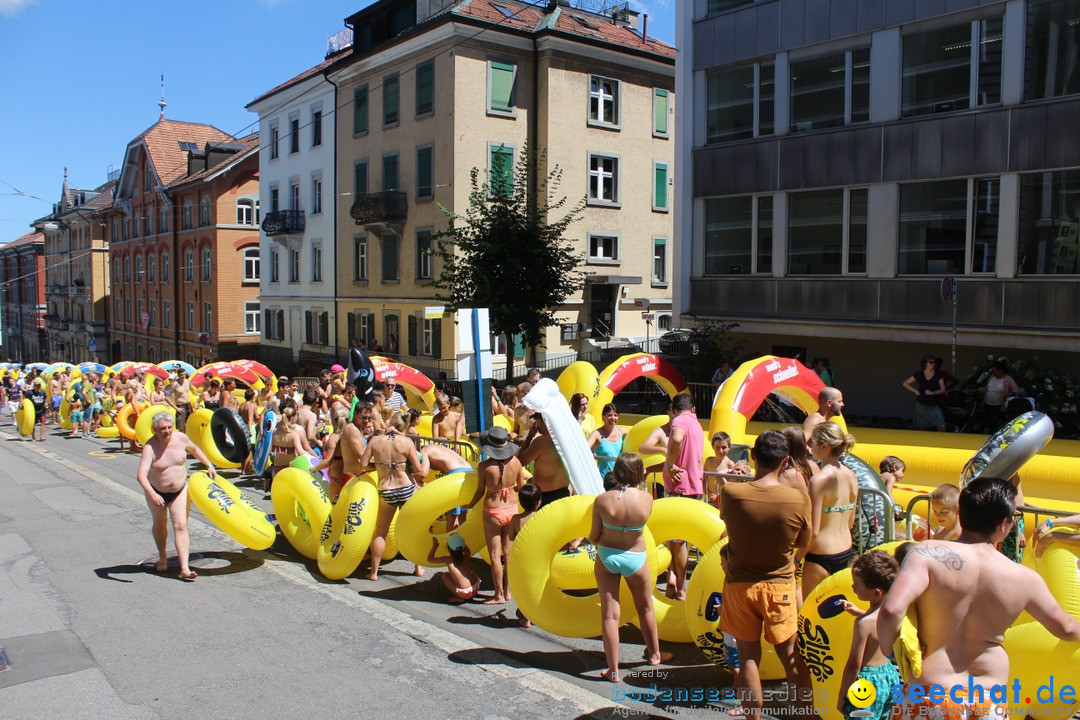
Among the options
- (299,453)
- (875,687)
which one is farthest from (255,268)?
(875,687)

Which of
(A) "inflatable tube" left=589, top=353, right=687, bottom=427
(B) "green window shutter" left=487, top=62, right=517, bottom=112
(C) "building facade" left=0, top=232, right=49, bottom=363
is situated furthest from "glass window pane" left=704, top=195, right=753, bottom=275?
(C) "building facade" left=0, top=232, right=49, bottom=363

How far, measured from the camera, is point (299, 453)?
1151 cm

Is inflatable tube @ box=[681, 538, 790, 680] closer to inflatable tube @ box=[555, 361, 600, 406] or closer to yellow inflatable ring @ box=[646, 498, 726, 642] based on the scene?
yellow inflatable ring @ box=[646, 498, 726, 642]

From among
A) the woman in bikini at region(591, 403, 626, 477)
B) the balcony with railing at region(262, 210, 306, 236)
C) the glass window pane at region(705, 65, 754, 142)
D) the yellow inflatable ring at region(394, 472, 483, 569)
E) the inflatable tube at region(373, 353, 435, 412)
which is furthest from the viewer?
the balcony with railing at region(262, 210, 306, 236)

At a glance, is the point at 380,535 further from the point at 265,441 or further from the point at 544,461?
the point at 265,441

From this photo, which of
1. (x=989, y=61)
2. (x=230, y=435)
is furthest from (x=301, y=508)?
(x=989, y=61)

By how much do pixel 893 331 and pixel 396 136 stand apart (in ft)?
63.9

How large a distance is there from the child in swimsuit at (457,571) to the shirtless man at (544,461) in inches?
35.7

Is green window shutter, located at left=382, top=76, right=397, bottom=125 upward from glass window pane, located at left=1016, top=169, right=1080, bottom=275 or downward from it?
upward

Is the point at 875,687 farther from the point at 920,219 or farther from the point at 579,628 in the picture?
the point at 920,219

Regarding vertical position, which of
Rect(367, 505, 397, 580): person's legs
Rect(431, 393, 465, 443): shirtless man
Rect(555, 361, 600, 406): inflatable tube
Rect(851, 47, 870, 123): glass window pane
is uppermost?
Rect(851, 47, 870, 123): glass window pane

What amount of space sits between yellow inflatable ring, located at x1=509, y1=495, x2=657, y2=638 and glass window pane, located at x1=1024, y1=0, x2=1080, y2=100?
39.8ft

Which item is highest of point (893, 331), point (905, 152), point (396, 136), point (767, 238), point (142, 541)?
point (396, 136)

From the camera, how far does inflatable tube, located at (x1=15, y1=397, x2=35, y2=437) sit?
21344 mm
